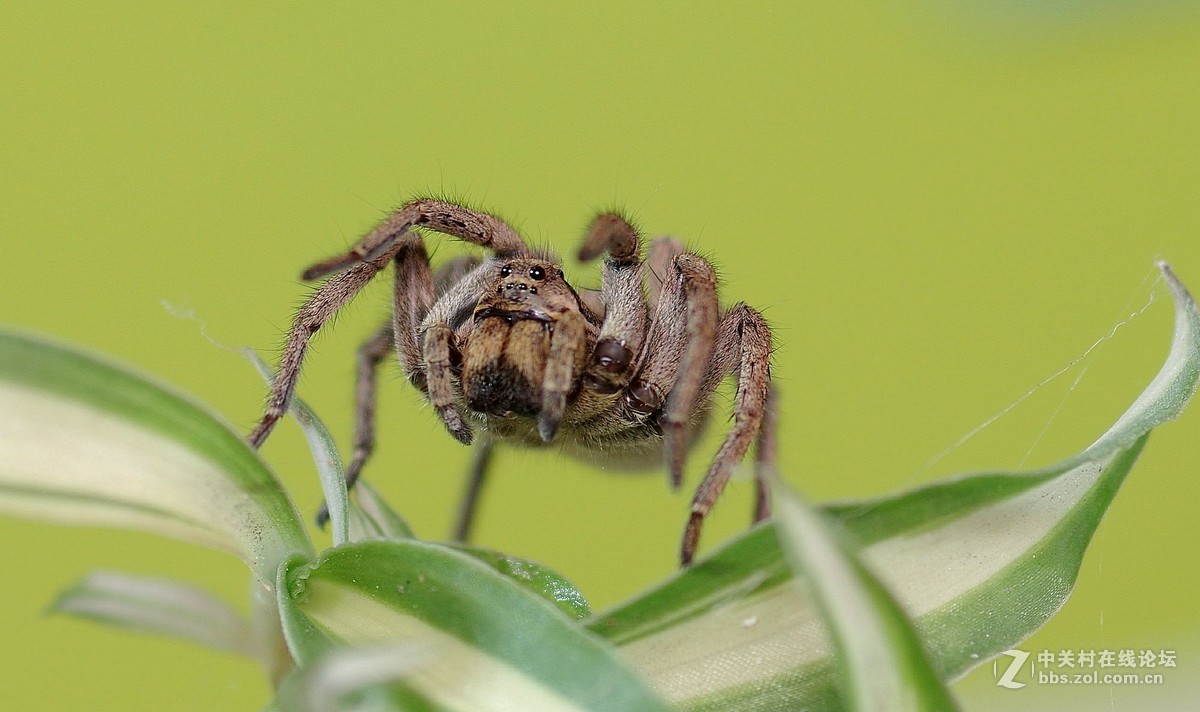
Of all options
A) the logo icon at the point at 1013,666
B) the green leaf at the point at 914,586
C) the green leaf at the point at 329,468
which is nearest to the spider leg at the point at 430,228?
the green leaf at the point at 329,468

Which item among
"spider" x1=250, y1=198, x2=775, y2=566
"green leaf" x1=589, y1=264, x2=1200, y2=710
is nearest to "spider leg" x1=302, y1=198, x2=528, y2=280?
"spider" x1=250, y1=198, x2=775, y2=566

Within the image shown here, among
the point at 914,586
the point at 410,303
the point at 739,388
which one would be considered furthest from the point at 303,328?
the point at 914,586

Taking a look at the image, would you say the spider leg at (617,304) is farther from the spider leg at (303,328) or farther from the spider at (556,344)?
the spider leg at (303,328)

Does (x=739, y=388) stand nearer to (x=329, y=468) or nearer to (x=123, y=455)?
(x=329, y=468)

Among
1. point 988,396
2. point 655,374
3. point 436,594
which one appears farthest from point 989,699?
point 436,594

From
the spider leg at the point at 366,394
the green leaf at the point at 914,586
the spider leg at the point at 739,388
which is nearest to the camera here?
the green leaf at the point at 914,586

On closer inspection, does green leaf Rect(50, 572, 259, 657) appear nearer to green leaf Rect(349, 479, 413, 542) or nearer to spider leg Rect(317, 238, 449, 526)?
green leaf Rect(349, 479, 413, 542)
